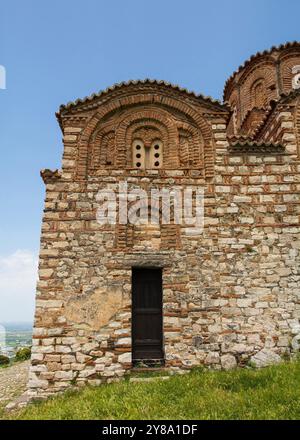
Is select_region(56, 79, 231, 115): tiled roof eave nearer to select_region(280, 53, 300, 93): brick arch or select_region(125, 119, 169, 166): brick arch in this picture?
select_region(125, 119, 169, 166): brick arch

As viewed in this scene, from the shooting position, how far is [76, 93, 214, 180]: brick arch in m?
7.89

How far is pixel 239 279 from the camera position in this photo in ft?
23.9

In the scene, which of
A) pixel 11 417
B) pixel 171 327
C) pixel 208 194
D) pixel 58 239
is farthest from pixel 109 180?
pixel 11 417

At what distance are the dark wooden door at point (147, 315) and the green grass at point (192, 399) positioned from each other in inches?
37.4

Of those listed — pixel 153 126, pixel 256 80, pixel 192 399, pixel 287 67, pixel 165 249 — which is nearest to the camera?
pixel 192 399

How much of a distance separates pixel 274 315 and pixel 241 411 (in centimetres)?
293

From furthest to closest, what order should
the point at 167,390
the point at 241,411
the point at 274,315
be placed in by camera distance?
1. the point at 274,315
2. the point at 167,390
3. the point at 241,411

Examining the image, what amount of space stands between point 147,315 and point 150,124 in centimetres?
427

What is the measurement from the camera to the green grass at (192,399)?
458 centimetres

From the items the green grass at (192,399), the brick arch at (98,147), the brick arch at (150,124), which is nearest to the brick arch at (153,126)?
the brick arch at (150,124)

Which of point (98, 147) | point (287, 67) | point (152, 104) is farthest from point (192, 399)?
point (287, 67)

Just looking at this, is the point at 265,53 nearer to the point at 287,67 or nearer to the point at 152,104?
the point at 287,67

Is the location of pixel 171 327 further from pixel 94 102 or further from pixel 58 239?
pixel 94 102

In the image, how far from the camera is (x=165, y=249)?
7430mm
